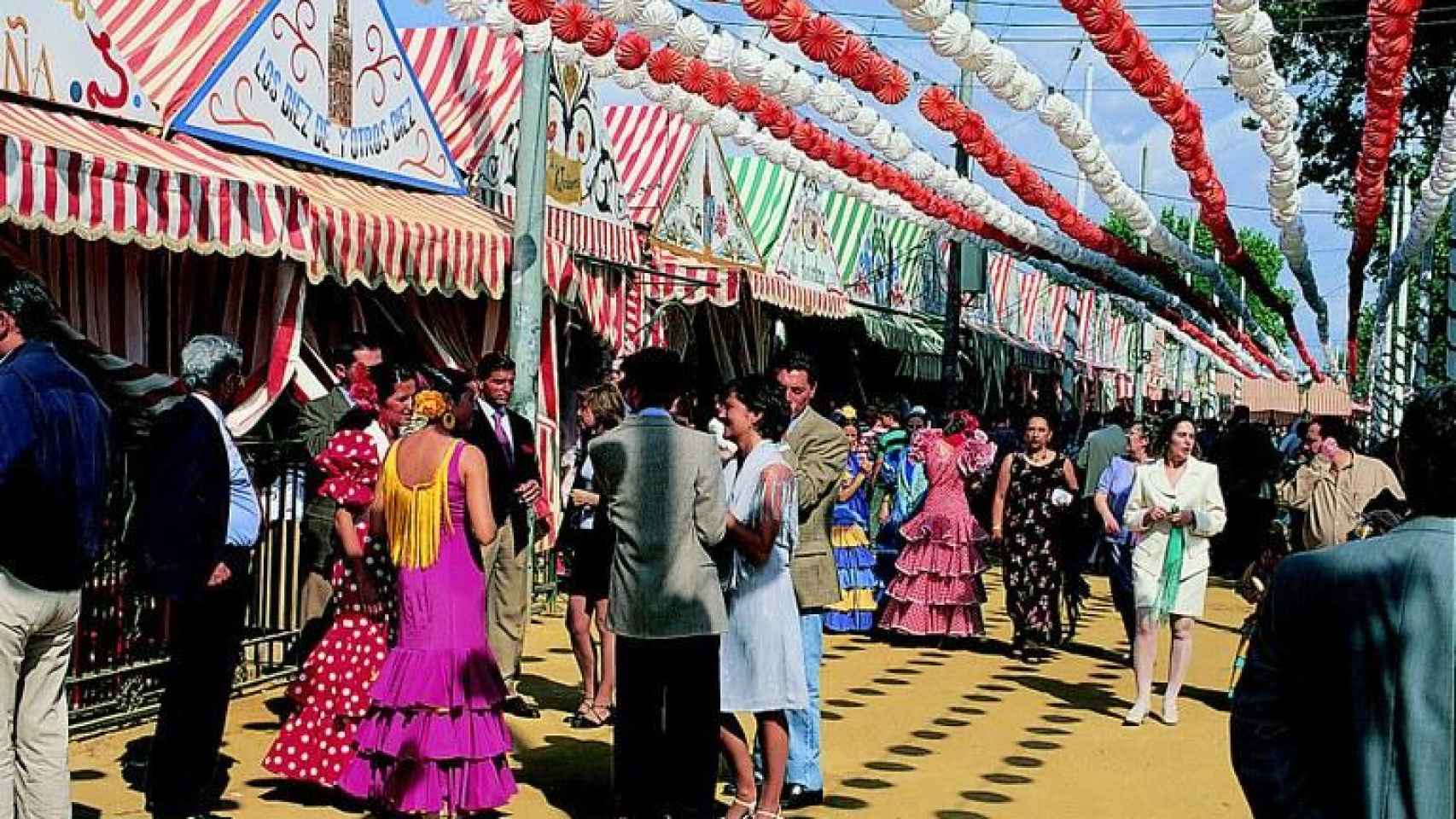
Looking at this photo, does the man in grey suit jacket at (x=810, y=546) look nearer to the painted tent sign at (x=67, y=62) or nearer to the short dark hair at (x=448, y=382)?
the short dark hair at (x=448, y=382)

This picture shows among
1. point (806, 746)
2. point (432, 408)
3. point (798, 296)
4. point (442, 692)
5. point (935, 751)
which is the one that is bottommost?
point (935, 751)

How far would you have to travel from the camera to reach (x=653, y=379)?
6.68 metres

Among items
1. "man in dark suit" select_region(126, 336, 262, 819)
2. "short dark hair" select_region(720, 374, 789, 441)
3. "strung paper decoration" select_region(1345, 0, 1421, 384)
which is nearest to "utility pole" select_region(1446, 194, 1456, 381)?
"strung paper decoration" select_region(1345, 0, 1421, 384)

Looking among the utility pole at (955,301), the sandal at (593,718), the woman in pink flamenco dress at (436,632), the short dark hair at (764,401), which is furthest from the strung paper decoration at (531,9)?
the utility pole at (955,301)

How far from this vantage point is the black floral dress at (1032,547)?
1271 centimetres

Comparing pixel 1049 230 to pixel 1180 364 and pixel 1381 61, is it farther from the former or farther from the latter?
pixel 1180 364

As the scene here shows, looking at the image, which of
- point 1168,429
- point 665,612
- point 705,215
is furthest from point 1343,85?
point 665,612

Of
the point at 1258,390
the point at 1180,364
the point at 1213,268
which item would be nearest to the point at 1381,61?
the point at 1213,268

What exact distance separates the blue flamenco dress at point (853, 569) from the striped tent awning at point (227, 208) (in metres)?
3.42

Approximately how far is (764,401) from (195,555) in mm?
2209

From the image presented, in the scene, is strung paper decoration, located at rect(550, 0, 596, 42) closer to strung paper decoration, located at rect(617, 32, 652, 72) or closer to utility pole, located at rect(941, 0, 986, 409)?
strung paper decoration, located at rect(617, 32, 652, 72)

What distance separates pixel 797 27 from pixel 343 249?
9.92ft

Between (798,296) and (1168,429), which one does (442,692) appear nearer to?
(1168,429)

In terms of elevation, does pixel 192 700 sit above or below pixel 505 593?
below
